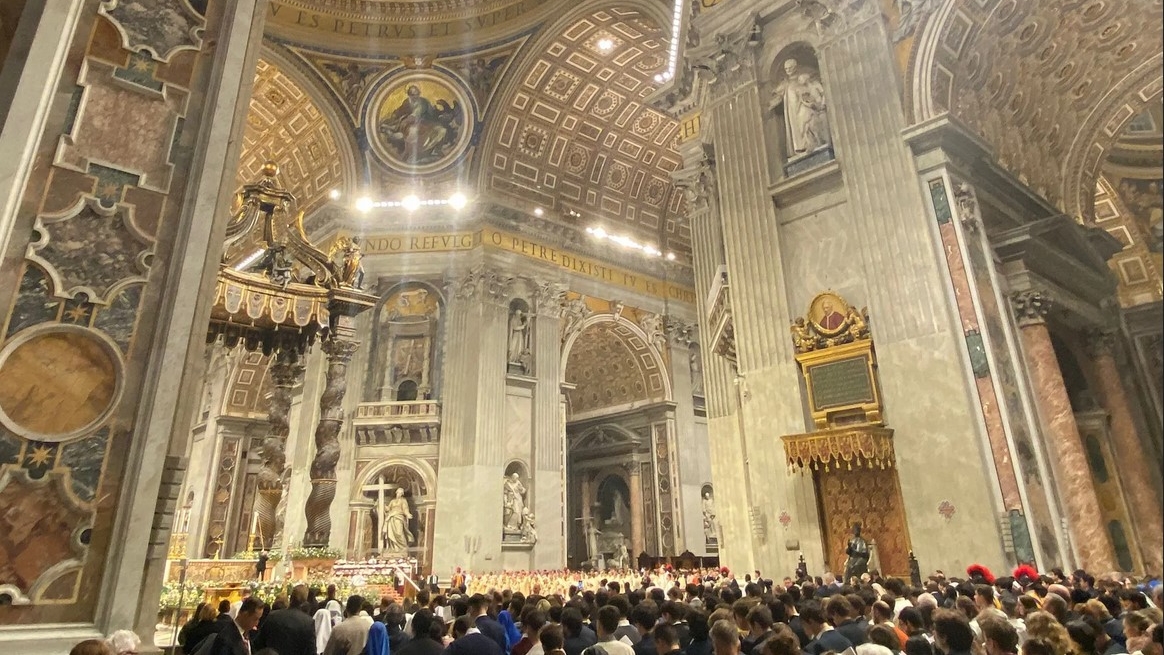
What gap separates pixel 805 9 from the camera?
9.22 metres

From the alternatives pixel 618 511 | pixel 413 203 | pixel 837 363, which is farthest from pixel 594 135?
pixel 837 363

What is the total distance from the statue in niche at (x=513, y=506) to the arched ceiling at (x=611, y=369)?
498cm

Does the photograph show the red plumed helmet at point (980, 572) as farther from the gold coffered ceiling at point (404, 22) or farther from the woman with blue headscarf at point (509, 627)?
the gold coffered ceiling at point (404, 22)

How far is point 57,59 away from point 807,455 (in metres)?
7.47

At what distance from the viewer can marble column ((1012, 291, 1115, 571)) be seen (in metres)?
8.21

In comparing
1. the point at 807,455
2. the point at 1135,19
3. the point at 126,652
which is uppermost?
the point at 1135,19

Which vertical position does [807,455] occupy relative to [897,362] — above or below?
below

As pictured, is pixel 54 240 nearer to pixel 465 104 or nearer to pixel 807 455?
pixel 807 455

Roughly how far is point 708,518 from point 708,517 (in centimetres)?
3

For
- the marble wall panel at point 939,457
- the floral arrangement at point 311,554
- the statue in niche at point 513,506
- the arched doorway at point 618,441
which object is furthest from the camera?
the arched doorway at point 618,441

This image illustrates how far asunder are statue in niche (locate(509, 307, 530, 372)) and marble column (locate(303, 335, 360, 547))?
22.5 feet

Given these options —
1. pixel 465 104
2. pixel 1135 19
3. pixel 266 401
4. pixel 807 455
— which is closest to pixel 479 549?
pixel 266 401

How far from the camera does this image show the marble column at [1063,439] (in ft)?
26.9

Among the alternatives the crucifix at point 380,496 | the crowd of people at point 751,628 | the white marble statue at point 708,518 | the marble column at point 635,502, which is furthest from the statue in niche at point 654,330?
the crowd of people at point 751,628
